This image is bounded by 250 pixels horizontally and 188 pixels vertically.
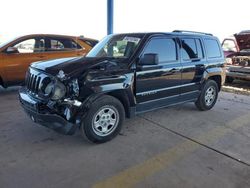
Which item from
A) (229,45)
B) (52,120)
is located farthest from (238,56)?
(52,120)

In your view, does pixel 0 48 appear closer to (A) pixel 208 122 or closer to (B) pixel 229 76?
(A) pixel 208 122

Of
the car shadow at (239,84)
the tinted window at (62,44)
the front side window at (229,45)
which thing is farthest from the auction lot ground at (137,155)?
the front side window at (229,45)

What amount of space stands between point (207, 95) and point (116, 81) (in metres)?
2.78

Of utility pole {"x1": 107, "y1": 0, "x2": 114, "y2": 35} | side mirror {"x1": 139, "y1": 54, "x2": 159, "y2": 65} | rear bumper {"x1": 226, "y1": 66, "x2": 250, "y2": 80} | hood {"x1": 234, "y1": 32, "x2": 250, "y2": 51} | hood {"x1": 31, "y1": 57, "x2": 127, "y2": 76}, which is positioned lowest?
rear bumper {"x1": 226, "y1": 66, "x2": 250, "y2": 80}

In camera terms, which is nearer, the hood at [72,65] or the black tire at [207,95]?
the hood at [72,65]

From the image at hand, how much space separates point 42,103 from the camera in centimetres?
353

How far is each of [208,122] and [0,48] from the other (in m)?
5.58

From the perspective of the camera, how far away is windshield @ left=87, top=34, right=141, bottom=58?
14.0 ft

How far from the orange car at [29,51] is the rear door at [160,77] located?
405 cm

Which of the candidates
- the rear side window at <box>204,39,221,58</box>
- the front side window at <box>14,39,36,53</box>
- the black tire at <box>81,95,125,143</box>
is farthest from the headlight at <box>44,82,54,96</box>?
the front side window at <box>14,39,36,53</box>

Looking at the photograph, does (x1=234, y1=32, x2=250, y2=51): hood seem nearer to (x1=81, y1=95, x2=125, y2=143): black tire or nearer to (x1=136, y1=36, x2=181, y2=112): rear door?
(x1=136, y1=36, x2=181, y2=112): rear door

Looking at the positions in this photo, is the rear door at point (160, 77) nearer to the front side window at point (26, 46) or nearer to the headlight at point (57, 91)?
the headlight at point (57, 91)

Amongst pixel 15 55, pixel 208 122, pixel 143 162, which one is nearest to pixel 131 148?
pixel 143 162

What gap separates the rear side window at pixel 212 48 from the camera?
5.46 m
